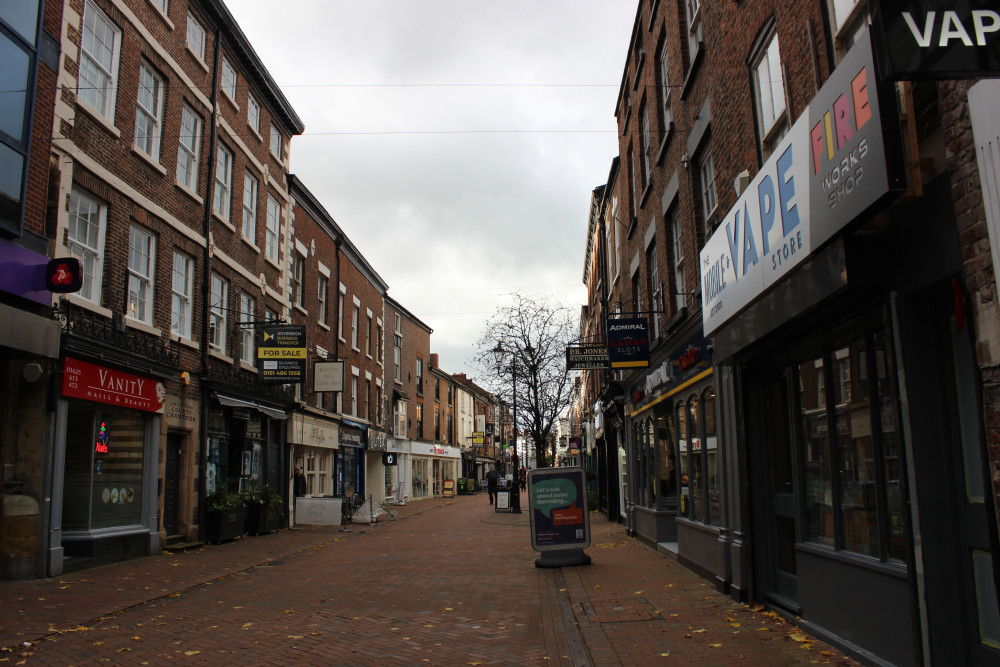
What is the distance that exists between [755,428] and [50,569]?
10054mm

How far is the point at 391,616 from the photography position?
27.1ft

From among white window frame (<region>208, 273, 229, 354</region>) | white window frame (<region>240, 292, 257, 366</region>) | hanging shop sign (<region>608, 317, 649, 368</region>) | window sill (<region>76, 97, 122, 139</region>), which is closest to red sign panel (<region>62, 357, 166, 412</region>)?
white window frame (<region>208, 273, 229, 354</region>)

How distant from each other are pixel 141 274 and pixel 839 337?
1290cm

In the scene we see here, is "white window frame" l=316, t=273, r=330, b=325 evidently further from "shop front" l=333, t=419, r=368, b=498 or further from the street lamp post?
the street lamp post

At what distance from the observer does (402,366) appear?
43.4m

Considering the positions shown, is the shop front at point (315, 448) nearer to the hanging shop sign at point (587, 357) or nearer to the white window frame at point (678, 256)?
the hanging shop sign at point (587, 357)

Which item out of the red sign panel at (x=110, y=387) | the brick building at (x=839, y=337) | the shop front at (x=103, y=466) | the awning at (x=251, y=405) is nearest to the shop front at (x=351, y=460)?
the awning at (x=251, y=405)

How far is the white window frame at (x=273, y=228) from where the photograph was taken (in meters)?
22.4

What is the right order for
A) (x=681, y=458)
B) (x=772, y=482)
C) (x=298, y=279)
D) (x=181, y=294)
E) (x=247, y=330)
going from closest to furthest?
(x=772, y=482) → (x=681, y=458) → (x=181, y=294) → (x=247, y=330) → (x=298, y=279)

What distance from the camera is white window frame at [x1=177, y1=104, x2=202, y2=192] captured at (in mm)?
16750

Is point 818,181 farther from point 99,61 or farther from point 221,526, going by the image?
point 221,526

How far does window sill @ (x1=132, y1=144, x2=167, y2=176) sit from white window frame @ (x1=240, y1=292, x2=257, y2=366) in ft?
16.0

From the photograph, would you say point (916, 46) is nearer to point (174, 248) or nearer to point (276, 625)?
point (276, 625)

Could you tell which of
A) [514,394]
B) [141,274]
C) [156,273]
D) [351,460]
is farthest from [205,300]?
[514,394]
